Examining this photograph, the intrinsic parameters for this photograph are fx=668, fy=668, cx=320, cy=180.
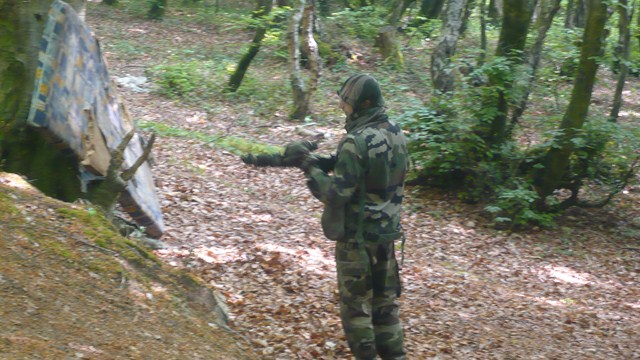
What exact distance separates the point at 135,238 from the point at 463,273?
453 centimetres

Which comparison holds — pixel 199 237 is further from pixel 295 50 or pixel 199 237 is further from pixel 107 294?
pixel 295 50

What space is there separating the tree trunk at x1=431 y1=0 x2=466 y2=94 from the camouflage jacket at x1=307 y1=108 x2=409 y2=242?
26.4ft

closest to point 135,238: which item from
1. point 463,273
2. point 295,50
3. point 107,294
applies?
point 107,294

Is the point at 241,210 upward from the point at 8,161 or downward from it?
downward

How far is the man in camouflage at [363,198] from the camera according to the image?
16.4 feet

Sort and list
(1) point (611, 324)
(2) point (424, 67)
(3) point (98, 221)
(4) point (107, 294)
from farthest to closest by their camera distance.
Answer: (2) point (424, 67) → (1) point (611, 324) → (3) point (98, 221) → (4) point (107, 294)

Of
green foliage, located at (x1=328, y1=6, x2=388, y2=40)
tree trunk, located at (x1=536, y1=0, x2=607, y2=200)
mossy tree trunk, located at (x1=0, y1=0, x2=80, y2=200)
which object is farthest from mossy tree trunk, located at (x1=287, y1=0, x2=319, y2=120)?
mossy tree trunk, located at (x1=0, y1=0, x2=80, y2=200)

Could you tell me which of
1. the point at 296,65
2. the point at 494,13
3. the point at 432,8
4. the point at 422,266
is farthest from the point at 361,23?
the point at 422,266

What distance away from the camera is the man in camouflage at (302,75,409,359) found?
16.4 ft

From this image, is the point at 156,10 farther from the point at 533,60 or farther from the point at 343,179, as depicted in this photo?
the point at 343,179

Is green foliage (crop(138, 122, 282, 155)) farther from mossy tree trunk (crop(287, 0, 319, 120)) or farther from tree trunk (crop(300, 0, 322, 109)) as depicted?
tree trunk (crop(300, 0, 322, 109))

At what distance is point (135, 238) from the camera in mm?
7074

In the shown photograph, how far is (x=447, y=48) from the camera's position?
13406mm

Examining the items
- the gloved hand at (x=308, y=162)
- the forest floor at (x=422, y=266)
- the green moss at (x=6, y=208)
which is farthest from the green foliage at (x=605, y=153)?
the green moss at (x=6, y=208)
